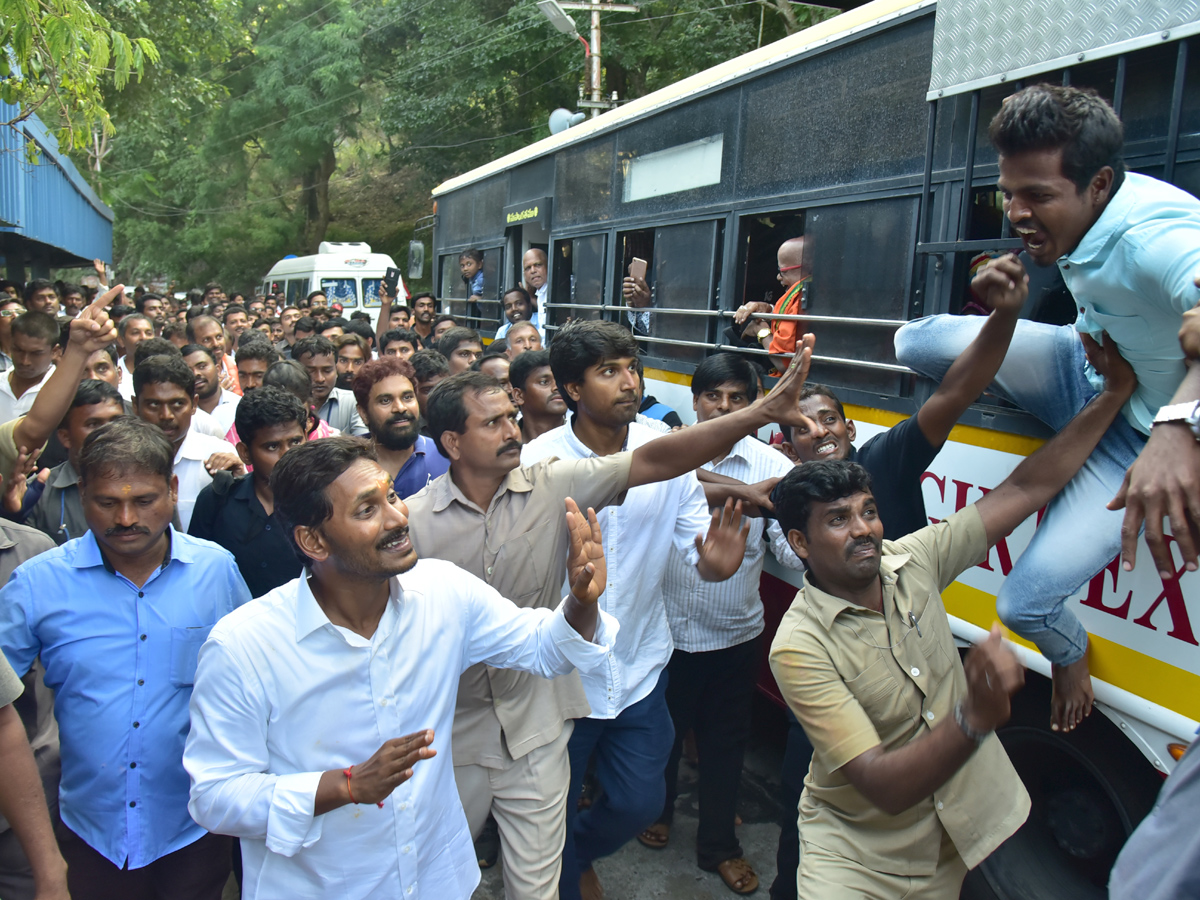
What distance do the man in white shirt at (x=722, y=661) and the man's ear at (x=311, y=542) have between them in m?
1.69

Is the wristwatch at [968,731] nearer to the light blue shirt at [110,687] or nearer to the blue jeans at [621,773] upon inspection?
the blue jeans at [621,773]

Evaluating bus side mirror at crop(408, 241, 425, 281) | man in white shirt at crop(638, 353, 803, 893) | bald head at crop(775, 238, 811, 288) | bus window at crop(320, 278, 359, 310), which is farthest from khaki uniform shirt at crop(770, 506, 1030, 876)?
bus window at crop(320, 278, 359, 310)

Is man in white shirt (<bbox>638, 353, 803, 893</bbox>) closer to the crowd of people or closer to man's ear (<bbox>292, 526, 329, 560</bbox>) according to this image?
the crowd of people

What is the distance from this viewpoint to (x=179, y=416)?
417cm

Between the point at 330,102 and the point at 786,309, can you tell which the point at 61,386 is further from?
the point at 330,102

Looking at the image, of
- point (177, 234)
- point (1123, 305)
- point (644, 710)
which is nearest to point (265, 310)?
point (644, 710)

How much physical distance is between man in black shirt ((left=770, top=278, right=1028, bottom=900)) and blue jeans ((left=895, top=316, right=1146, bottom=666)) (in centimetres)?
17

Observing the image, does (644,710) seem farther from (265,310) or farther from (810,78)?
(265,310)

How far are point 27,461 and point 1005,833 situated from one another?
345 centimetres

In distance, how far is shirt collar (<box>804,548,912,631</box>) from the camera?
2.43 meters

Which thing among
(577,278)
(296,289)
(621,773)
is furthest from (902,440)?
(296,289)

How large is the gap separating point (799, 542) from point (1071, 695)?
96 centimetres

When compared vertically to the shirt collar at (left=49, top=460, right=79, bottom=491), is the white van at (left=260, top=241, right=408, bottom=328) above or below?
above

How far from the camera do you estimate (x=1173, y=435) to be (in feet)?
5.68
